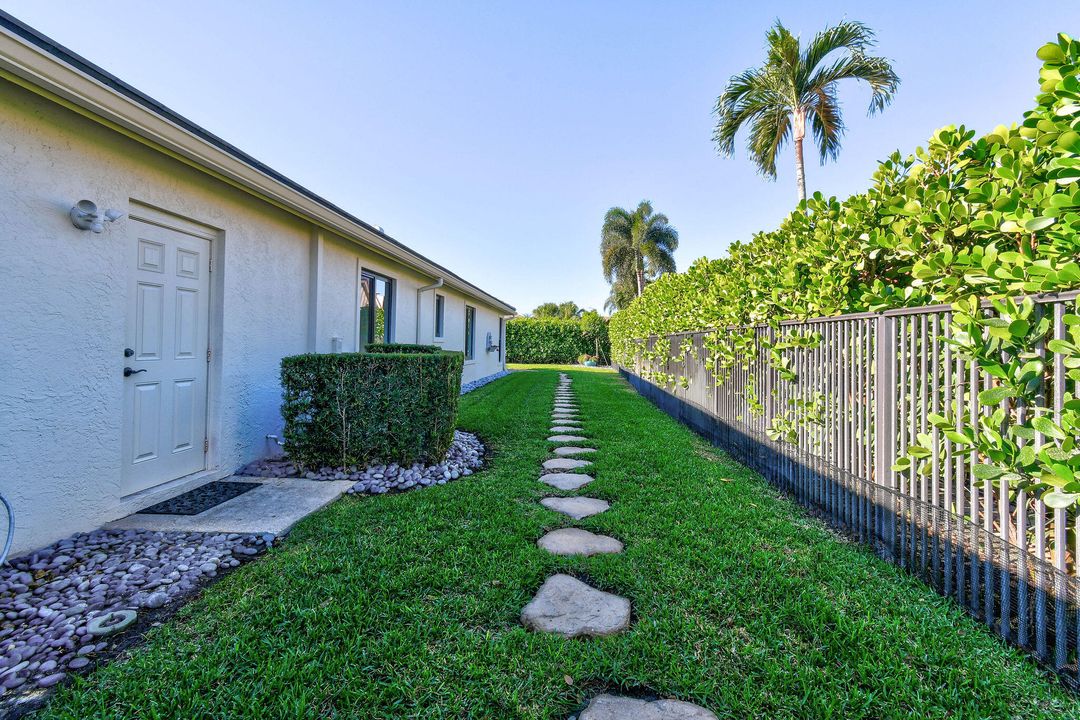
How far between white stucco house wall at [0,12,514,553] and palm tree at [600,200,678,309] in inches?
971

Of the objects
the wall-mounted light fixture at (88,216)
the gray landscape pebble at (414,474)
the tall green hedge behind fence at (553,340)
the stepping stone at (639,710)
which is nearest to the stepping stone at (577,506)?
the gray landscape pebble at (414,474)

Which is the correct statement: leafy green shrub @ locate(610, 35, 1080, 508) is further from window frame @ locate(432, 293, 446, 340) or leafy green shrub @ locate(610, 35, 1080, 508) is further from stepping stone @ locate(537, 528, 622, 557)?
window frame @ locate(432, 293, 446, 340)

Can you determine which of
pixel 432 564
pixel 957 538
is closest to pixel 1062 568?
pixel 957 538

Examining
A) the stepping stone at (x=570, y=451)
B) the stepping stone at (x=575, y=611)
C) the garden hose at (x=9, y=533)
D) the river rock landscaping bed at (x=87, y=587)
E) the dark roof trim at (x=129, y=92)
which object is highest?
the dark roof trim at (x=129, y=92)

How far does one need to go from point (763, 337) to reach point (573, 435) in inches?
102

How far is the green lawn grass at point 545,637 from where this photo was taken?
4.62 feet

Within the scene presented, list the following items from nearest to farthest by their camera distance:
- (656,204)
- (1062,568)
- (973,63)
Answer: (1062,568) < (973,63) < (656,204)

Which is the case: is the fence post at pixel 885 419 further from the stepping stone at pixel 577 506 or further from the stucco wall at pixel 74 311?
the stucco wall at pixel 74 311

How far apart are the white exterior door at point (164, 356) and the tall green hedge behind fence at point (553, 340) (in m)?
20.8

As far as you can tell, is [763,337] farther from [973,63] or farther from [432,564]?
[973,63]

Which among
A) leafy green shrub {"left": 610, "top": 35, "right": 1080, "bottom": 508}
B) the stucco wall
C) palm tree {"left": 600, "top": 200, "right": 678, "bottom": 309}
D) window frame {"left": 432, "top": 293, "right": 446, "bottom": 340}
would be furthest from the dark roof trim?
palm tree {"left": 600, "top": 200, "right": 678, "bottom": 309}

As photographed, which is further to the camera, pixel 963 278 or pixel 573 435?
pixel 573 435

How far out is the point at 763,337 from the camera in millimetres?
4066

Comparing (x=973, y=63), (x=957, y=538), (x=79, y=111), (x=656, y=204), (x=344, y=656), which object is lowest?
(x=344, y=656)
